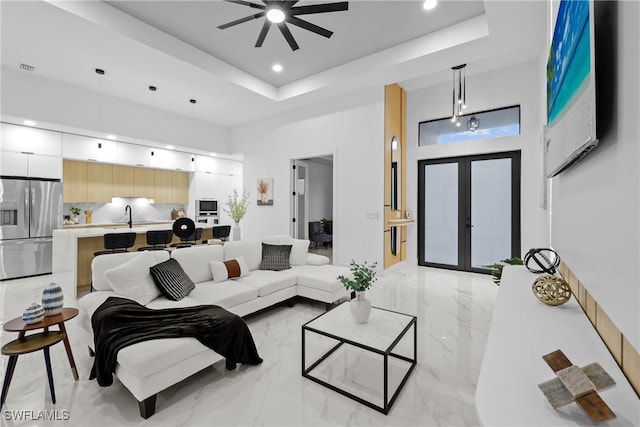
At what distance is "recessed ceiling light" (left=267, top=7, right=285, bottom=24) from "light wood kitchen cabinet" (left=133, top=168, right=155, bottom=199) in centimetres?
541

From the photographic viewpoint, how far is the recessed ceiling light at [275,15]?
2.98 metres

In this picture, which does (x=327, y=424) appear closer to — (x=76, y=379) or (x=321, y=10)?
(x=76, y=379)

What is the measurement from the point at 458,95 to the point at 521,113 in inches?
43.5

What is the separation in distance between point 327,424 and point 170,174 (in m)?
7.20

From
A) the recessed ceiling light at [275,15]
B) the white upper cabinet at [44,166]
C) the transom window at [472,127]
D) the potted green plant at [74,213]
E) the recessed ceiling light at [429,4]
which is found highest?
the recessed ceiling light at [429,4]

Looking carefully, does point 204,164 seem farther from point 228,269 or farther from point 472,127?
point 472,127

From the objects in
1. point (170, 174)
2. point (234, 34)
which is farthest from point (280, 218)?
point (234, 34)

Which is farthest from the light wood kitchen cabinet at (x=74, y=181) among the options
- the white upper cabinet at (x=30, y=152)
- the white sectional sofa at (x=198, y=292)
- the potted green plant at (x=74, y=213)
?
the white sectional sofa at (x=198, y=292)

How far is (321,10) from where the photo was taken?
Result: 295 centimetres

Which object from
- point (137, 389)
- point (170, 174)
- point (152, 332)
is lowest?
point (137, 389)

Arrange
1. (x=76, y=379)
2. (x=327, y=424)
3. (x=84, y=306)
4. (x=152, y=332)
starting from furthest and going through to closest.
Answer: (x=84, y=306)
(x=76, y=379)
(x=152, y=332)
(x=327, y=424)

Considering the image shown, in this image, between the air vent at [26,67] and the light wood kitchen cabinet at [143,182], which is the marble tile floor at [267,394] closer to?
the air vent at [26,67]

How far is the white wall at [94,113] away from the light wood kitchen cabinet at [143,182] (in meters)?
0.86

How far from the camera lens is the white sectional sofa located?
183 centimetres
